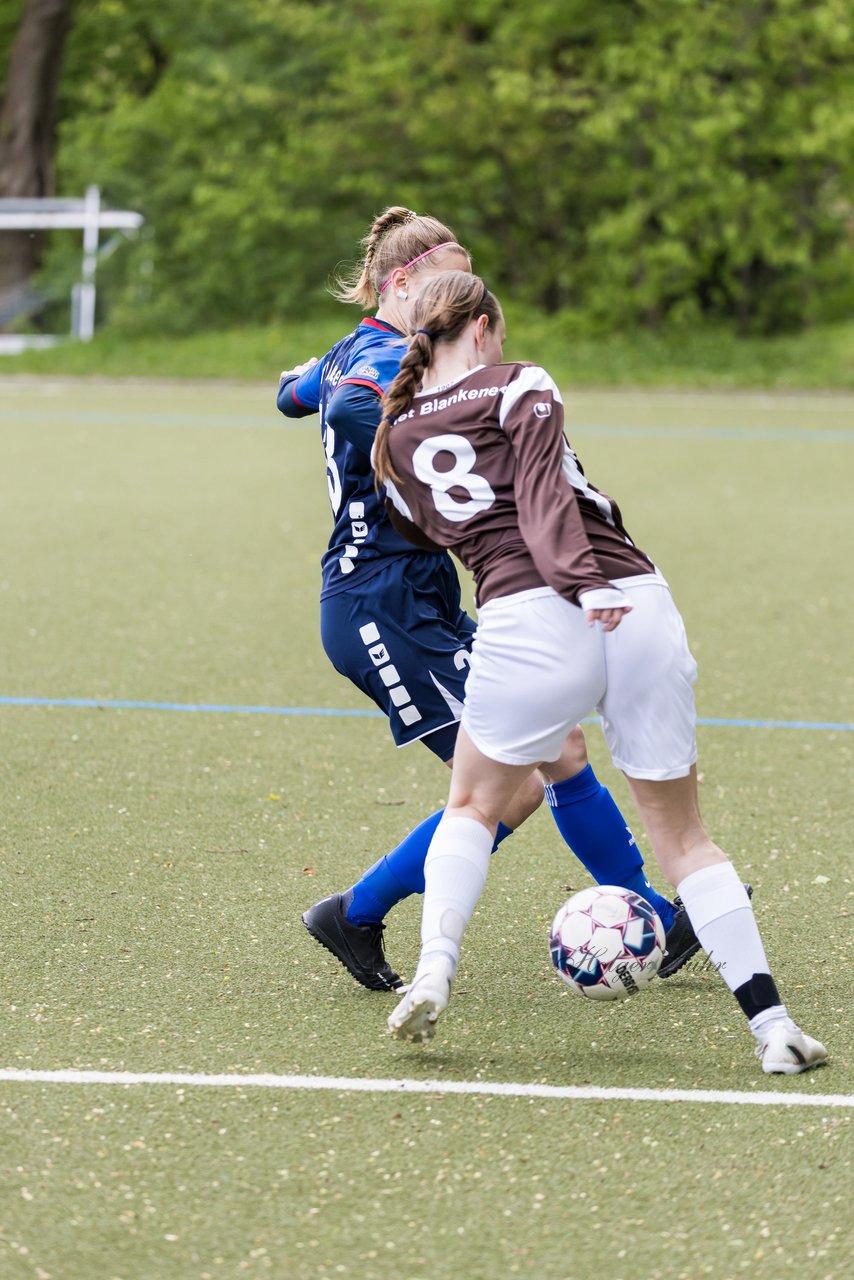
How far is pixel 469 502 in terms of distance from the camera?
11.9ft

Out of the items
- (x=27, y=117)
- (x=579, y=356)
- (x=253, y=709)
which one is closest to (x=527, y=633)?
(x=253, y=709)

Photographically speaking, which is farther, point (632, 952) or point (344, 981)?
point (344, 981)

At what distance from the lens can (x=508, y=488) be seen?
3600 mm

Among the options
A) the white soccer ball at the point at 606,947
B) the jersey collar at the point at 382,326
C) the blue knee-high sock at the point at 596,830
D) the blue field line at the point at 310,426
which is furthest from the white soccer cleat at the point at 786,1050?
the blue field line at the point at 310,426

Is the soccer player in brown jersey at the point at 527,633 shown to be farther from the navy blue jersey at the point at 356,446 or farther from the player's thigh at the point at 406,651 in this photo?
the player's thigh at the point at 406,651

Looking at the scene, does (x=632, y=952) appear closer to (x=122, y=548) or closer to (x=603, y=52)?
(x=122, y=548)

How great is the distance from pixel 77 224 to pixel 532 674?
894 inches

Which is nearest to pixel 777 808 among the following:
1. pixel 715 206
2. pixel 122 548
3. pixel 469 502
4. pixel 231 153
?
pixel 469 502

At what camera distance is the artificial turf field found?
310 cm

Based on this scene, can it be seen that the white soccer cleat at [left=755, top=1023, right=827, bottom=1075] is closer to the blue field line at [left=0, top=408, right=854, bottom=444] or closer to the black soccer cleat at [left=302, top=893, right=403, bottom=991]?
the black soccer cleat at [left=302, top=893, right=403, bottom=991]

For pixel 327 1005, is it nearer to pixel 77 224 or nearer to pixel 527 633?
pixel 527 633

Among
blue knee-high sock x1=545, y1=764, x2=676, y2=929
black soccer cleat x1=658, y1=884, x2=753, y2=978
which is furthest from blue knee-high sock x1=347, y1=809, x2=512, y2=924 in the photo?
black soccer cleat x1=658, y1=884, x2=753, y2=978

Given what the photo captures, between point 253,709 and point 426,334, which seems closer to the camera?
point 426,334

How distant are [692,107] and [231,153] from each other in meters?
7.03
